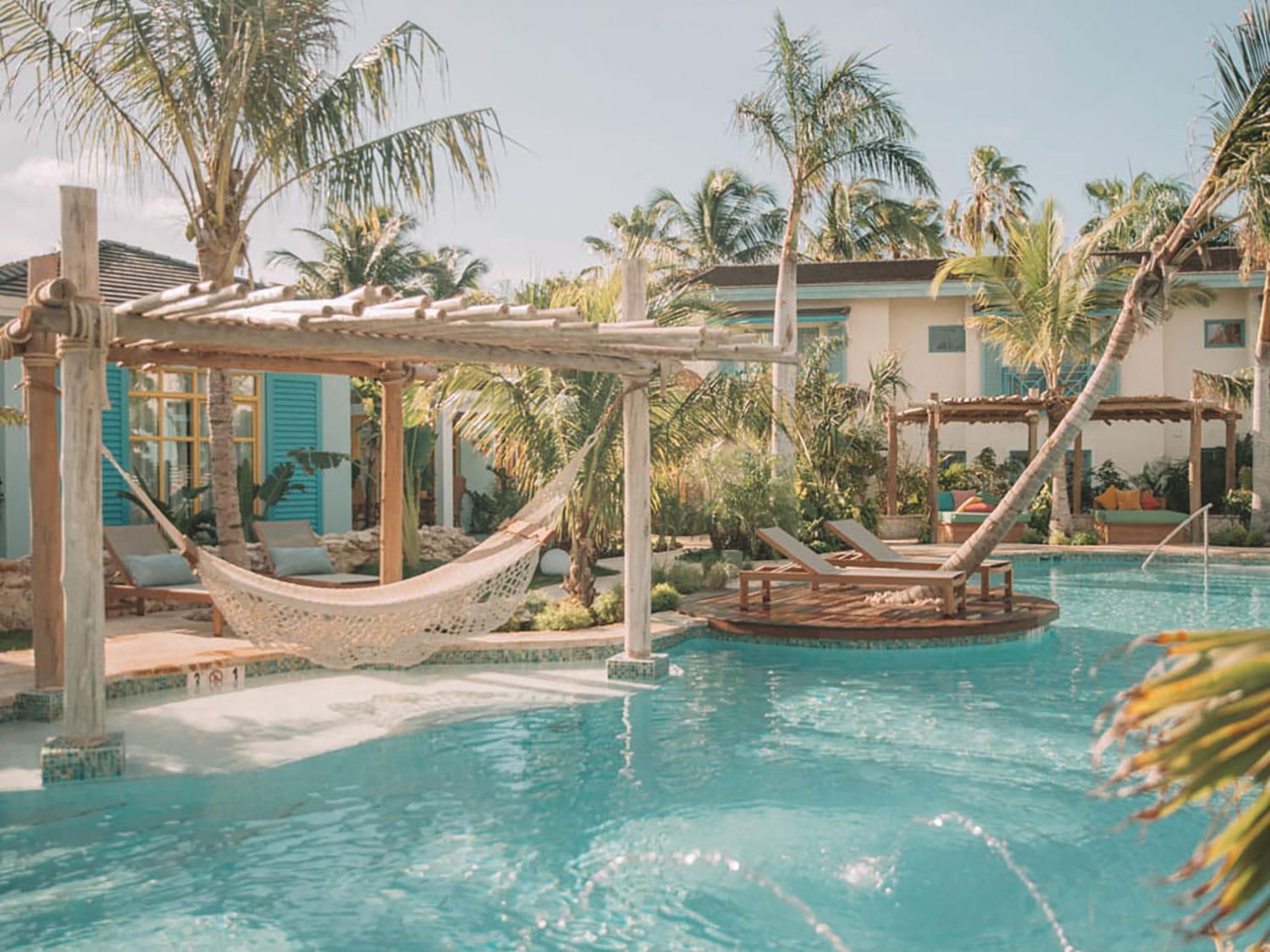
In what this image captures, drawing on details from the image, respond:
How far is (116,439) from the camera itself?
44.9ft

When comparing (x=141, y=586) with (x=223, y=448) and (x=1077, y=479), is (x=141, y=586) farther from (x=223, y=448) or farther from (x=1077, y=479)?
(x=1077, y=479)

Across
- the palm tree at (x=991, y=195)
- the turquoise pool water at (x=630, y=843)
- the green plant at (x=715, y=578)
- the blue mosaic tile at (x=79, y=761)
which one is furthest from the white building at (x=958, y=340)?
the blue mosaic tile at (x=79, y=761)

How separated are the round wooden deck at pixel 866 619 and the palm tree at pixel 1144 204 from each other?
17623 mm

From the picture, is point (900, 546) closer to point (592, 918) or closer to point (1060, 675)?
point (1060, 675)

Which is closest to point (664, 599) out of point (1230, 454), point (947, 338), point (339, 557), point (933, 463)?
point (339, 557)

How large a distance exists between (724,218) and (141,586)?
2730 centimetres

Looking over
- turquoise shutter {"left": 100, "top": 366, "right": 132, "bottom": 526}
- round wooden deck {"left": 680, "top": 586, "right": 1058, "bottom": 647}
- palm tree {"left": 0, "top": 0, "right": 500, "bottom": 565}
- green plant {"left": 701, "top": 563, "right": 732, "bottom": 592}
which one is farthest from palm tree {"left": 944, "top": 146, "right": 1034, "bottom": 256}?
turquoise shutter {"left": 100, "top": 366, "right": 132, "bottom": 526}

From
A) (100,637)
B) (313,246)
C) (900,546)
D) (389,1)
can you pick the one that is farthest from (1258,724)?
(313,246)

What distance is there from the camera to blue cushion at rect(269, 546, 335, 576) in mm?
10672

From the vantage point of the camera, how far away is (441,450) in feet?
57.0

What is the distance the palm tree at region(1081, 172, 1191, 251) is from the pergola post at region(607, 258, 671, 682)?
20927 millimetres

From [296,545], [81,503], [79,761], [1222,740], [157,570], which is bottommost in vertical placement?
[79,761]

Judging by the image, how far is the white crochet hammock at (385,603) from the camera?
21.6 feet

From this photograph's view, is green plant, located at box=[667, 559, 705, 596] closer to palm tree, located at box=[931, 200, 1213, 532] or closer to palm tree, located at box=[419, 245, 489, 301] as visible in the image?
palm tree, located at box=[931, 200, 1213, 532]
